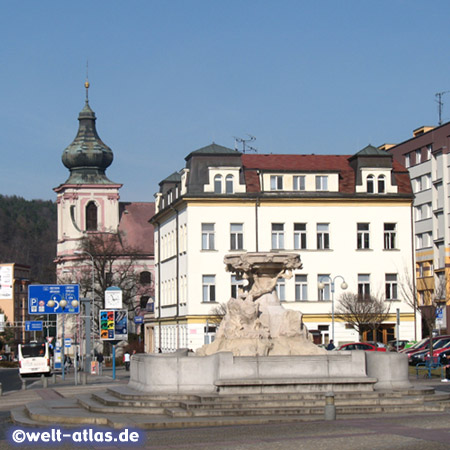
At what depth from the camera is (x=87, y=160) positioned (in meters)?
114

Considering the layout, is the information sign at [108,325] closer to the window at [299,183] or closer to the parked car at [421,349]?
the parked car at [421,349]

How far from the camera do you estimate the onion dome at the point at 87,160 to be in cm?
11375

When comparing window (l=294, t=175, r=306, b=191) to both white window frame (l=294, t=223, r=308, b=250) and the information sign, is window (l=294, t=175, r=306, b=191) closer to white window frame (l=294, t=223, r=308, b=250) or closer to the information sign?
white window frame (l=294, t=223, r=308, b=250)

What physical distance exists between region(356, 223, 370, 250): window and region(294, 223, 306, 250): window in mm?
3729

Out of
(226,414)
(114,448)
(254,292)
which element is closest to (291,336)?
(254,292)

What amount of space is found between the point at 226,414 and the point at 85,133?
96726mm

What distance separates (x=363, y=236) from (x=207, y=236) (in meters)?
10.6

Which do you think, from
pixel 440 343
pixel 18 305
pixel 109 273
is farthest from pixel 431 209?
pixel 18 305

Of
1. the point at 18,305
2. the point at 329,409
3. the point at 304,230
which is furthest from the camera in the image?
the point at 18,305

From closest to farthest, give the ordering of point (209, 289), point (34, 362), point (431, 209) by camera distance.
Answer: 1. point (34, 362)
2. point (209, 289)
3. point (431, 209)

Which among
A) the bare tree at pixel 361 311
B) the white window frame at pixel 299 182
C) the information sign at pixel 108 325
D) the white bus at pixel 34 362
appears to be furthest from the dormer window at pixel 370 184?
the information sign at pixel 108 325

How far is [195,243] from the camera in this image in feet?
235

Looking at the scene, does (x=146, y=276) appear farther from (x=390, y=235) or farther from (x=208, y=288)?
(x=390, y=235)

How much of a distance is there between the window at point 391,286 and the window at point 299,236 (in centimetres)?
615
